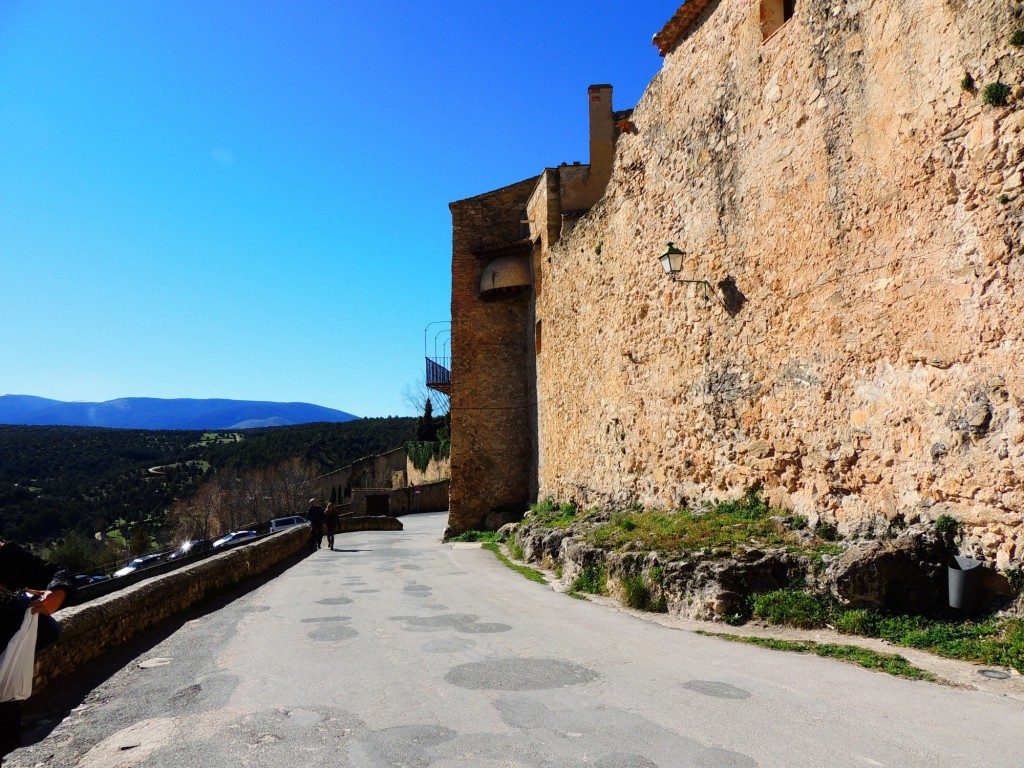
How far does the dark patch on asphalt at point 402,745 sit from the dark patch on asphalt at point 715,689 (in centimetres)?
194

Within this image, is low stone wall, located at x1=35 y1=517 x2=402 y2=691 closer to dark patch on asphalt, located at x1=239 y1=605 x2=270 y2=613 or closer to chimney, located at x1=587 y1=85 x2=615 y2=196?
dark patch on asphalt, located at x1=239 y1=605 x2=270 y2=613

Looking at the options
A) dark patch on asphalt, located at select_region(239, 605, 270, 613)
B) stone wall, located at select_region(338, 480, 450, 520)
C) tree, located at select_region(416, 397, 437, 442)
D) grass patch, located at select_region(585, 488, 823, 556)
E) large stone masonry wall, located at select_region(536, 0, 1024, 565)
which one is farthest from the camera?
tree, located at select_region(416, 397, 437, 442)

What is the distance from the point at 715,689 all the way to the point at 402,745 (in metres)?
2.40

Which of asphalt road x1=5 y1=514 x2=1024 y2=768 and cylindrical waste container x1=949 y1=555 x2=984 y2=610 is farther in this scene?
cylindrical waste container x1=949 y1=555 x2=984 y2=610

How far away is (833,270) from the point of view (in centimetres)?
842

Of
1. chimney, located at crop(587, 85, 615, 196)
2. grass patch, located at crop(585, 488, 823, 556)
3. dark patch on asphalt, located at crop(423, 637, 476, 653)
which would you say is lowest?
dark patch on asphalt, located at crop(423, 637, 476, 653)

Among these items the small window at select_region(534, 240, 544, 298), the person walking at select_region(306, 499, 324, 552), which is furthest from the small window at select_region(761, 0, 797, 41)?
the person walking at select_region(306, 499, 324, 552)

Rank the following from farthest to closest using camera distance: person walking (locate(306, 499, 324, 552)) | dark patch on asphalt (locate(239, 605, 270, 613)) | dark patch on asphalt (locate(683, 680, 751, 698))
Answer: person walking (locate(306, 499, 324, 552))
dark patch on asphalt (locate(239, 605, 270, 613))
dark patch on asphalt (locate(683, 680, 751, 698))

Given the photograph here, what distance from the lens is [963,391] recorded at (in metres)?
6.70

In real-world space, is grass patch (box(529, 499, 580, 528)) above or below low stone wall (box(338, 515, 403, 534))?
above

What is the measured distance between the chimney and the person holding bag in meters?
18.4

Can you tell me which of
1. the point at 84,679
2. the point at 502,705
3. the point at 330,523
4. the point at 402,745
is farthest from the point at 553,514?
the point at 402,745

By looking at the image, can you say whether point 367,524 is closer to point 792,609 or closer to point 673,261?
point 673,261

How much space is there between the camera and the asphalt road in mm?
4133
